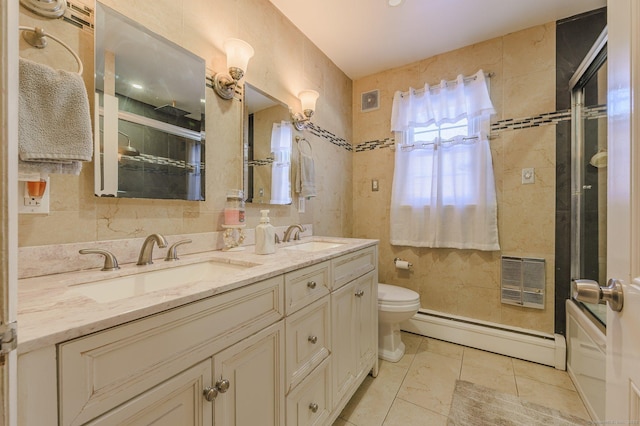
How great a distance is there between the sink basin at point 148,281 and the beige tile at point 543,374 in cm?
205

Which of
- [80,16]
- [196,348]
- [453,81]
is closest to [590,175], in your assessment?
[453,81]

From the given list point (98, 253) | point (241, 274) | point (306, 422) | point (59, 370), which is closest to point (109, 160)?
point (98, 253)

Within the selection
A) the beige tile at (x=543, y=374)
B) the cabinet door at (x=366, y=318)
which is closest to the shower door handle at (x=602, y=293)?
the cabinet door at (x=366, y=318)

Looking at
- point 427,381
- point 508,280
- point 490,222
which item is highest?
point 490,222

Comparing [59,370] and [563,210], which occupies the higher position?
[563,210]

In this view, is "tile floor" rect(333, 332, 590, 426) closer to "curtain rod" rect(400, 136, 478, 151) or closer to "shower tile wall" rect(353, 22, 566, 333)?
"shower tile wall" rect(353, 22, 566, 333)

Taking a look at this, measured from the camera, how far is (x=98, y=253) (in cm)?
91

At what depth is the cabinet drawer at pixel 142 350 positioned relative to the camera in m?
0.47

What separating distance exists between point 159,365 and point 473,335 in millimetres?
2318

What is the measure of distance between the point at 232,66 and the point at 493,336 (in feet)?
8.54

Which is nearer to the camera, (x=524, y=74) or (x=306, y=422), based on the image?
(x=306, y=422)

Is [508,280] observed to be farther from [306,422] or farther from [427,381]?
[306,422]

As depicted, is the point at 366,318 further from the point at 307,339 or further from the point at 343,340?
the point at 307,339

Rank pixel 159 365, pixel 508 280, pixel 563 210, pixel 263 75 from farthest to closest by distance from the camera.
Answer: pixel 508 280 → pixel 563 210 → pixel 263 75 → pixel 159 365
